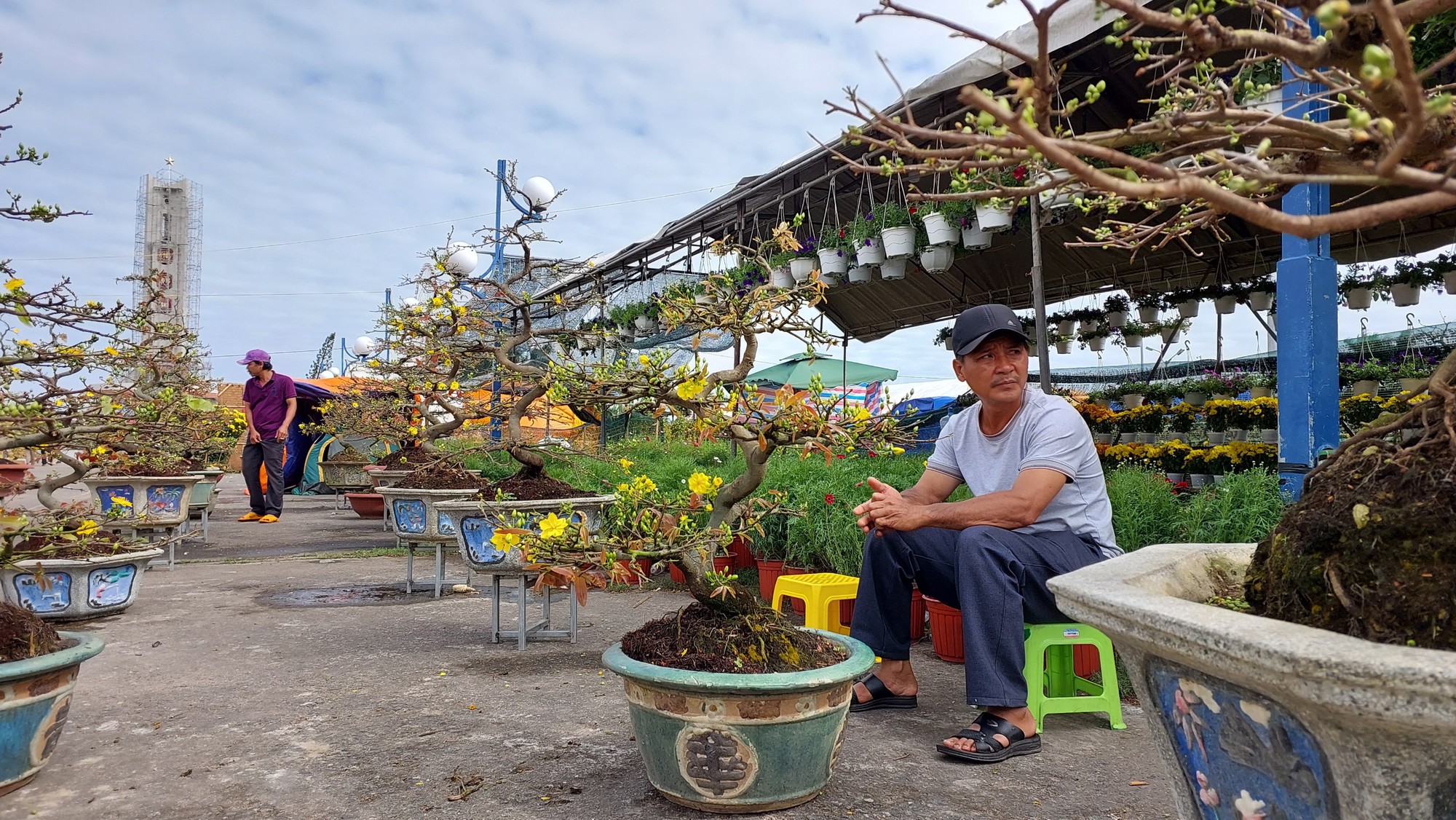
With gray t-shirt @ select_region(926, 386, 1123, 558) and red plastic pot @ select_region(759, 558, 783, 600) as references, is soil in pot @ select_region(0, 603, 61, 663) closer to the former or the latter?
gray t-shirt @ select_region(926, 386, 1123, 558)

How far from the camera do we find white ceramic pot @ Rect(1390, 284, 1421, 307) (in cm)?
642

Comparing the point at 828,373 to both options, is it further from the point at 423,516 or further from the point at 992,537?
the point at 992,537

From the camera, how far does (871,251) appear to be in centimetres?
671

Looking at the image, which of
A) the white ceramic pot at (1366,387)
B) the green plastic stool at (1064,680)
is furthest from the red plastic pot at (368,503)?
the white ceramic pot at (1366,387)

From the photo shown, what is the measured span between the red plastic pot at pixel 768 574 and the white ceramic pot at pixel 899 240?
2.73 meters

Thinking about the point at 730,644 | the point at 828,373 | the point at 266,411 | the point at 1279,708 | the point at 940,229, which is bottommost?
the point at 730,644

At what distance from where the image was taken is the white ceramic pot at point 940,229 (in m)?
5.93

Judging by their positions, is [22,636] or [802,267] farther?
[802,267]

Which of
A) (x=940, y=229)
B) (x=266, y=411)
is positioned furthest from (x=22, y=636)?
(x=266, y=411)

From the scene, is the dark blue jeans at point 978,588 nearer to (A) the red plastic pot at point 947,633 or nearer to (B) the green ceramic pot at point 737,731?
(B) the green ceramic pot at point 737,731

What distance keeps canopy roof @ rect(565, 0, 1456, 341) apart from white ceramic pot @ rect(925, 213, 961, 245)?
291mm

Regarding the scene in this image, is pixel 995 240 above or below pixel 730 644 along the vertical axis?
above

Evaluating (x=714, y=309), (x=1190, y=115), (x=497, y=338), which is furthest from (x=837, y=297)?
(x=1190, y=115)

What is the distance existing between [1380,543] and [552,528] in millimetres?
1733
